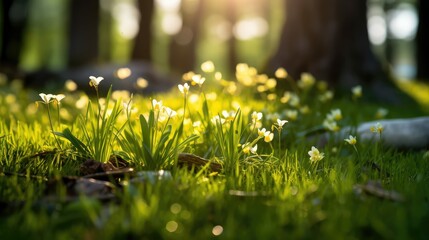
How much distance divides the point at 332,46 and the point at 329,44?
55 millimetres

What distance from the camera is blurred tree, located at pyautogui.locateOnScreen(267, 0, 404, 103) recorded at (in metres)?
7.54

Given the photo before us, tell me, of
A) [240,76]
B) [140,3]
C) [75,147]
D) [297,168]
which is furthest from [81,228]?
[140,3]

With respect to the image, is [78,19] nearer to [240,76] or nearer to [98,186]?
[240,76]

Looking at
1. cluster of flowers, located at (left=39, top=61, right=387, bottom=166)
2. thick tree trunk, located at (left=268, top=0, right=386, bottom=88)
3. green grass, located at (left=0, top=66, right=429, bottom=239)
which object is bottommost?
green grass, located at (left=0, top=66, right=429, bottom=239)

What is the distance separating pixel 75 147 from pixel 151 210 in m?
1.19

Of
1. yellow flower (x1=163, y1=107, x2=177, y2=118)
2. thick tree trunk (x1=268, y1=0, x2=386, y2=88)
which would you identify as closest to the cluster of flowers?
yellow flower (x1=163, y1=107, x2=177, y2=118)

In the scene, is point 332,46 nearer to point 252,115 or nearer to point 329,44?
point 329,44

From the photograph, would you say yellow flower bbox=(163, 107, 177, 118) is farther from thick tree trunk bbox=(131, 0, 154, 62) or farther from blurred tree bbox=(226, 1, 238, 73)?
blurred tree bbox=(226, 1, 238, 73)

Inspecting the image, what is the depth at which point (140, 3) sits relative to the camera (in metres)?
13.5

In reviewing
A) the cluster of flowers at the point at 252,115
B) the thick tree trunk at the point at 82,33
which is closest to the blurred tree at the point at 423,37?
the thick tree trunk at the point at 82,33

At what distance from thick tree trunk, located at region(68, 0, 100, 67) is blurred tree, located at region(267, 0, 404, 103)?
20.3 feet

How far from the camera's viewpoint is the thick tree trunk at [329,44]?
754cm

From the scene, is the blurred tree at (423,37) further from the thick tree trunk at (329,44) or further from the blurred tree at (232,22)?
the blurred tree at (232,22)

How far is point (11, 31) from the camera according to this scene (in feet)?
54.7
